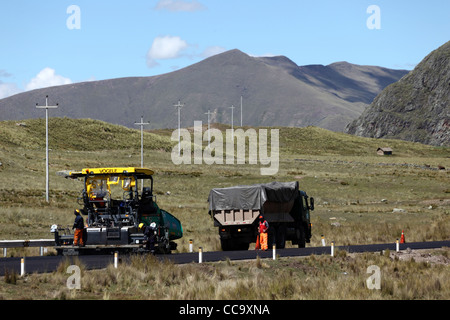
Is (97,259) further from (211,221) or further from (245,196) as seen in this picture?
(211,221)

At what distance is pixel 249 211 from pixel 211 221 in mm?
16471

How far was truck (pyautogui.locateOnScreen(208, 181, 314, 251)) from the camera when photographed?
31281 mm

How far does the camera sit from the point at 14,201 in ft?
174

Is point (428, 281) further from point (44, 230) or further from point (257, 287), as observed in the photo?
point (44, 230)

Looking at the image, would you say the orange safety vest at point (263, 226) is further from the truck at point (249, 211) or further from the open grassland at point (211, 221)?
the open grassland at point (211, 221)

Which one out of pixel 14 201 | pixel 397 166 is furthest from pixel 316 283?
pixel 397 166

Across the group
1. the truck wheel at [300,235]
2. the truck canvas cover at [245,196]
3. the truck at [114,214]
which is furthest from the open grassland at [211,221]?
the truck at [114,214]

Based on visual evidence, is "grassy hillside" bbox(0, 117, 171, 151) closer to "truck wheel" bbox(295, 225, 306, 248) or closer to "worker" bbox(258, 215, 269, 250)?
"truck wheel" bbox(295, 225, 306, 248)

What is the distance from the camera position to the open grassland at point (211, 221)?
18.5 metres

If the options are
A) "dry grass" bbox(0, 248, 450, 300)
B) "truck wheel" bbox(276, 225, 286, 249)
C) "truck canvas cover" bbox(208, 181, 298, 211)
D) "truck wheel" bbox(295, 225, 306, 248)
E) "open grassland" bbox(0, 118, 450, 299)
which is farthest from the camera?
"truck wheel" bbox(295, 225, 306, 248)

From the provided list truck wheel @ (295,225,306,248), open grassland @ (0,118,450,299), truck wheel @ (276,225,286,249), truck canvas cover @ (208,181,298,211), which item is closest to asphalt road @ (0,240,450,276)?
open grassland @ (0,118,450,299)

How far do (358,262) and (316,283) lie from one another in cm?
604

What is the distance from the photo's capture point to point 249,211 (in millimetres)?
31344

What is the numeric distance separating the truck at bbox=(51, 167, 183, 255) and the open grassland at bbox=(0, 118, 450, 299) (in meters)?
3.99
